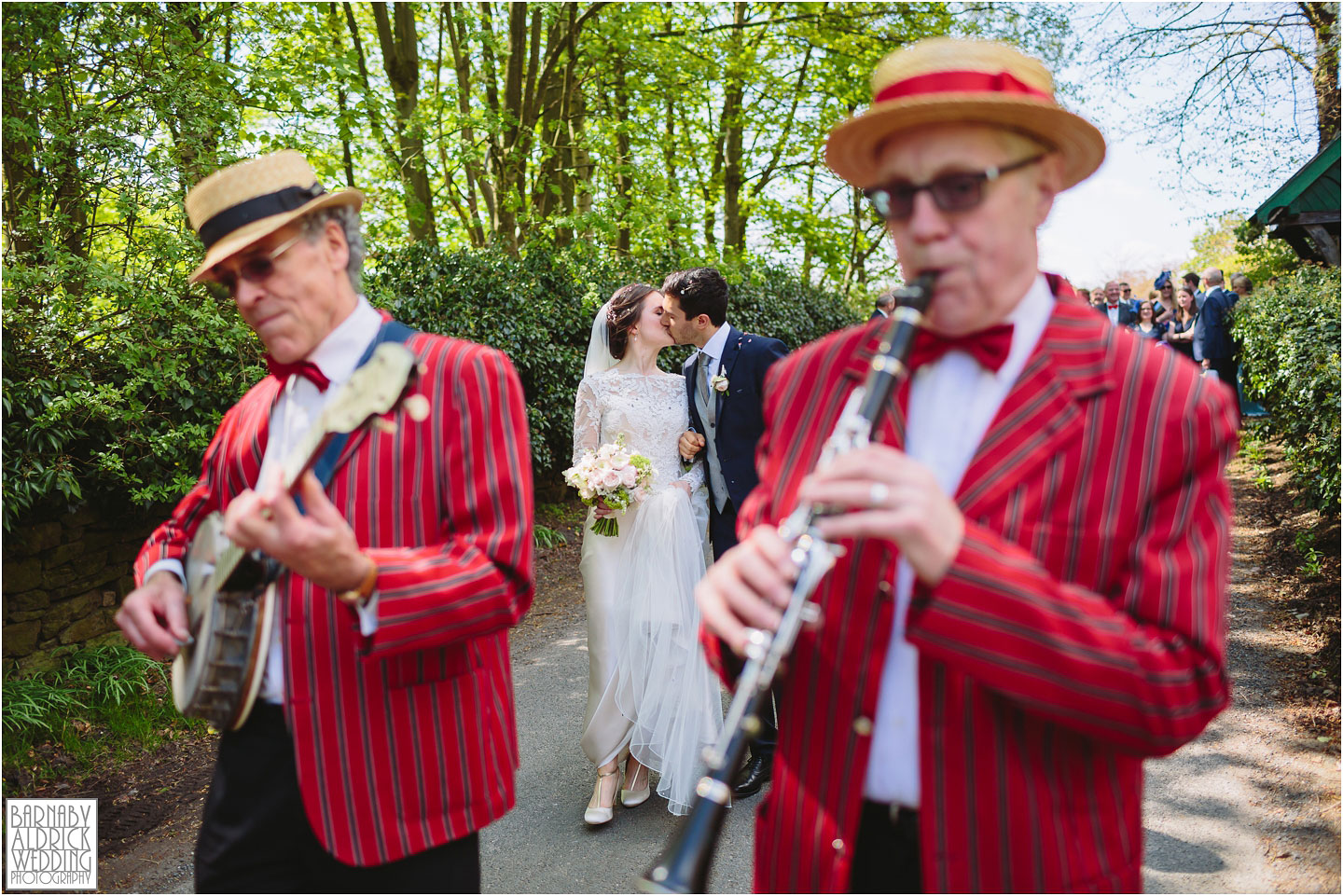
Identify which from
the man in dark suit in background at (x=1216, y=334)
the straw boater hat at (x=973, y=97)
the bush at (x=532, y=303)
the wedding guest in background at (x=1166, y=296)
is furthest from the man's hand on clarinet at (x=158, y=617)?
the wedding guest in background at (x=1166, y=296)

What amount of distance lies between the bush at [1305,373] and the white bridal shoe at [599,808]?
455 cm

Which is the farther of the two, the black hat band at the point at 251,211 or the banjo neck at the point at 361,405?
the black hat band at the point at 251,211

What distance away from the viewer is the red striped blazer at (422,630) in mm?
1845

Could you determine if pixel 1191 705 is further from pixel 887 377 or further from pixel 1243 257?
pixel 1243 257

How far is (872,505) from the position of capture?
1.25 metres

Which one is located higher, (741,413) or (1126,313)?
(1126,313)

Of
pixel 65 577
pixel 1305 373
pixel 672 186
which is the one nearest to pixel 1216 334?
pixel 1305 373

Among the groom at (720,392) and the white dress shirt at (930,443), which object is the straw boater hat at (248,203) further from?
the groom at (720,392)

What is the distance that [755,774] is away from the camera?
14.6ft

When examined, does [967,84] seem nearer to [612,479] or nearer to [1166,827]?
[612,479]

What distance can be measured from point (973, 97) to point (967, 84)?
0.07 metres

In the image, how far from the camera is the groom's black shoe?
4.37 metres

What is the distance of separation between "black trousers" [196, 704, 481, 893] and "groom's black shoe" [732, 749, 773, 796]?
2604mm

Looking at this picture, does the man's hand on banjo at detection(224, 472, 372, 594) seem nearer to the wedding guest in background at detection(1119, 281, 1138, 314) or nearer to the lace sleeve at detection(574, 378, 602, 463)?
the lace sleeve at detection(574, 378, 602, 463)
